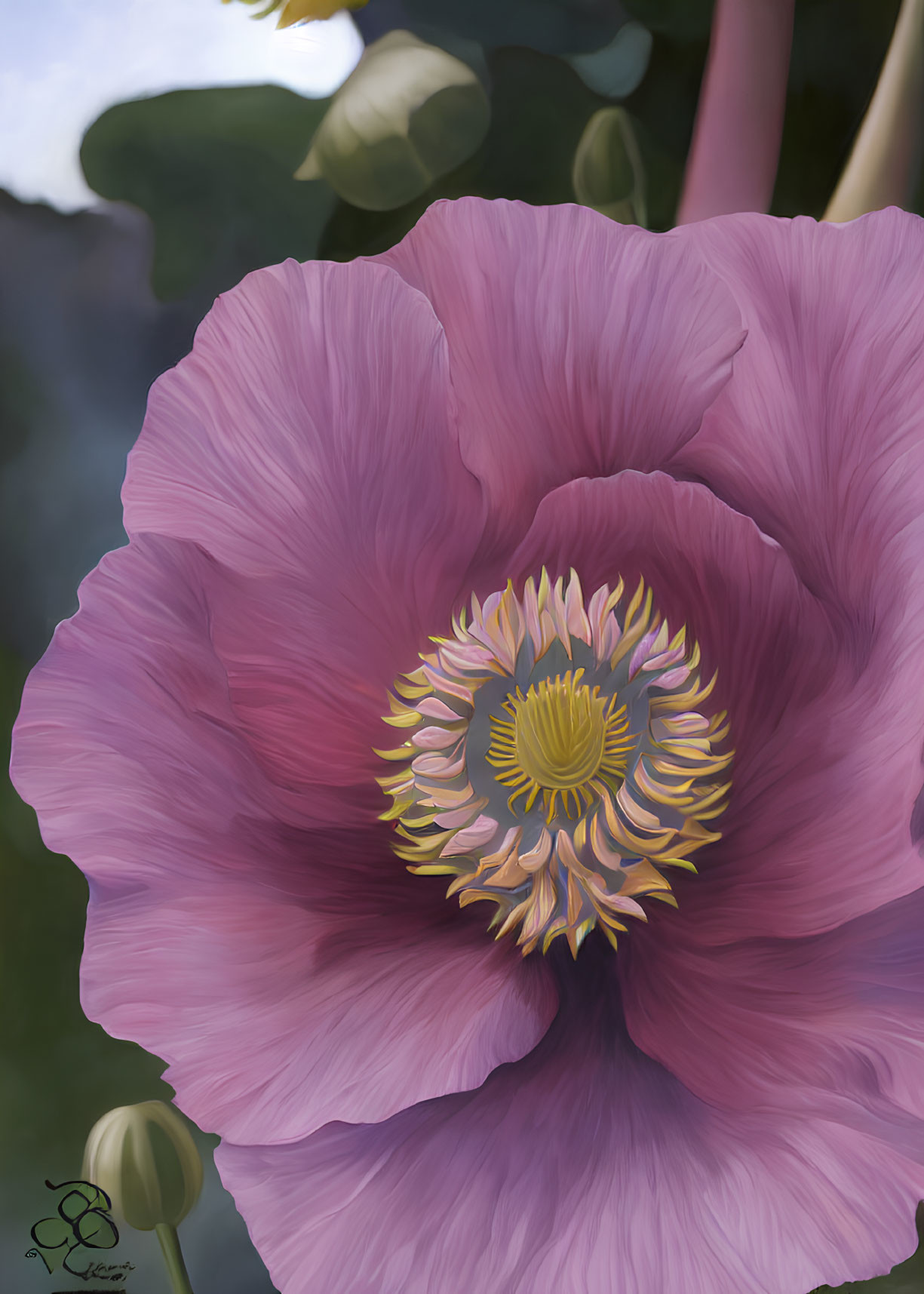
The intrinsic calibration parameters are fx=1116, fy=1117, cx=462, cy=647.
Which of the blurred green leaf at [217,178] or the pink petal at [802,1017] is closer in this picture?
the pink petal at [802,1017]

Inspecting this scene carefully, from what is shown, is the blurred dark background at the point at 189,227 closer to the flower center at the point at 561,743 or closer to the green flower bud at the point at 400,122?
the green flower bud at the point at 400,122

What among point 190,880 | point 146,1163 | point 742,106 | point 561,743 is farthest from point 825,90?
point 146,1163

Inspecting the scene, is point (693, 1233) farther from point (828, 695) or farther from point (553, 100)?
point (553, 100)

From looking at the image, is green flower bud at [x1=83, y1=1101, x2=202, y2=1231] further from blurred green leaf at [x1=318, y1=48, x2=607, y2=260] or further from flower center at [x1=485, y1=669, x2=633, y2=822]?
blurred green leaf at [x1=318, y1=48, x2=607, y2=260]

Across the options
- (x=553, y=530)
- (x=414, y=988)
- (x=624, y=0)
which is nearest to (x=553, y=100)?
(x=624, y=0)

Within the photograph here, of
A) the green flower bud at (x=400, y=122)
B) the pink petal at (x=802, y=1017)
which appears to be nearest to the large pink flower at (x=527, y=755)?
the pink petal at (x=802, y=1017)
